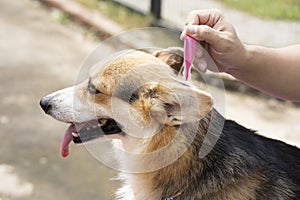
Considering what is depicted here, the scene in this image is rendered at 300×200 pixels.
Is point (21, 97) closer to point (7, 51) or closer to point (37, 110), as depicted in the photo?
point (37, 110)

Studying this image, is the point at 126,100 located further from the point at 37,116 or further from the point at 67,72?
the point at 67,72

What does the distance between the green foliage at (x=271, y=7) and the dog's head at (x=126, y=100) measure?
12.5 feet

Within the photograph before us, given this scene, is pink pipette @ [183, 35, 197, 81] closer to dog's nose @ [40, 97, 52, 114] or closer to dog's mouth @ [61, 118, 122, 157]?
dog's mouth @ [61, 118, 122, 157]

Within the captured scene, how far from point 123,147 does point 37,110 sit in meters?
2.12

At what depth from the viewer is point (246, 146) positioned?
8.50 ft

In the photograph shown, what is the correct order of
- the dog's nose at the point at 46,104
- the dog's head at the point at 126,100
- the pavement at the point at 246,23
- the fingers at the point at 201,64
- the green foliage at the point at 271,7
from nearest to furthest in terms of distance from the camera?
the dog's head at the point at 126,100, the fingers at the point at 201,64, the dog's nose at the point at 46,104, the pavement at the point at 246,23, the green foliage at the point at 271,7

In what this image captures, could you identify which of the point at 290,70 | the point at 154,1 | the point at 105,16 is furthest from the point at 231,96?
the point at 290,70

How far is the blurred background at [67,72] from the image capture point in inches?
159

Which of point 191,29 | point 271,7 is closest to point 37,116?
point 191,29

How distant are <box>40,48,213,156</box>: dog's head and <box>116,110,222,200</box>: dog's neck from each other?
0.16 feet

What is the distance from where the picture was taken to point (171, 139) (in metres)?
2.54

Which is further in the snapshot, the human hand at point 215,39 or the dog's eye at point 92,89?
the dog's eye at point 92,89

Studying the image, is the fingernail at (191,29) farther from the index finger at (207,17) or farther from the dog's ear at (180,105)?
the dog's ear at (180,105)

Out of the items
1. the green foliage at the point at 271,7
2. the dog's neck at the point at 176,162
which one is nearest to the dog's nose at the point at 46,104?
the dog's neck at the point at 176,162
